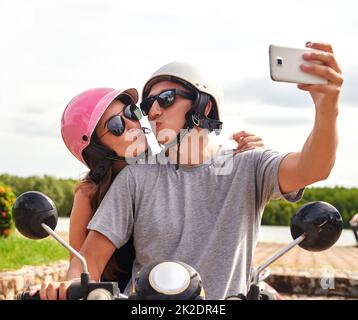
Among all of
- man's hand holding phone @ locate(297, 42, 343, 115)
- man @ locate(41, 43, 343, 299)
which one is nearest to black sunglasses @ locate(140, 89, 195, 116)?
man @ locate(41, 43, 343, 299)

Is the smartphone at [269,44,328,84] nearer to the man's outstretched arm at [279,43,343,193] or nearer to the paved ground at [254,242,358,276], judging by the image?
the man's outstretched arm at [279,43,343,193]

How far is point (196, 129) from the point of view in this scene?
2.97m

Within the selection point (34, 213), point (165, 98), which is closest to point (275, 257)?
point (34, 213)

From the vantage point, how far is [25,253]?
1086 centimetres

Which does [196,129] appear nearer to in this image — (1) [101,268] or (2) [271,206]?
(1) [101,268]

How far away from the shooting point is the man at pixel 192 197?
265 centimetres

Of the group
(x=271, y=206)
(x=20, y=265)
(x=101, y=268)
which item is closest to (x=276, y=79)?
(x=101, y=268)

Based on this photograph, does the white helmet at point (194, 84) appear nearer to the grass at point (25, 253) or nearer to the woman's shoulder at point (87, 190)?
the woman's shoulder at point (87, 190)

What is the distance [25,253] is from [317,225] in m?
9.36

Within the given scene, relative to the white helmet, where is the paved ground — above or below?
below

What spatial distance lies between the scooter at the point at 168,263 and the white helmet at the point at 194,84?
3.08 ft

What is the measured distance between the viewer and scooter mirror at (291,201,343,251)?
2.08 m

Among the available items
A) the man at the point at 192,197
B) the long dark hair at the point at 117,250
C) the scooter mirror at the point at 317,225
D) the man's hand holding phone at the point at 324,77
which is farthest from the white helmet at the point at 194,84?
the scooter mirror at the point at 317,225

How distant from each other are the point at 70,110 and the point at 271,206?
15.3m
